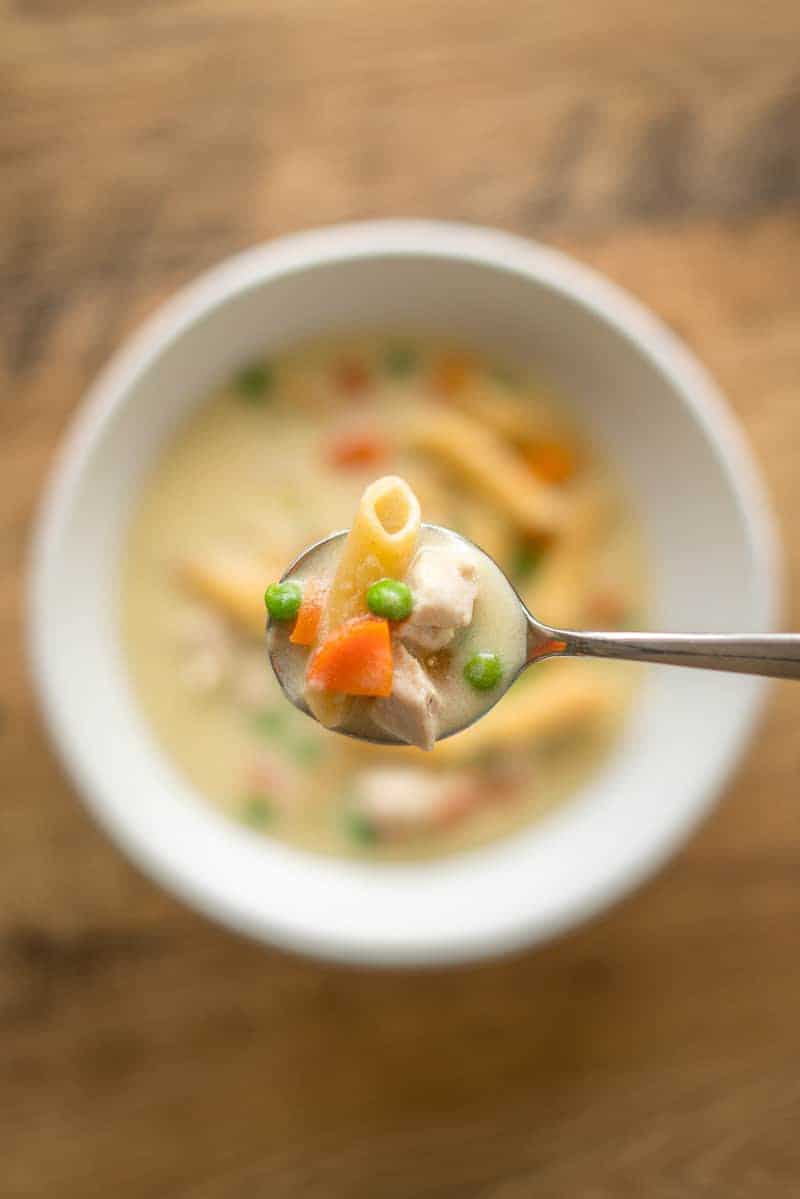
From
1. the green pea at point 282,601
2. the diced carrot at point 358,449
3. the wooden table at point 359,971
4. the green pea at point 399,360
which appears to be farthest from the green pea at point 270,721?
the green pea at point 282,601

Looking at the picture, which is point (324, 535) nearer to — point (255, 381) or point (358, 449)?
point (358, 449)

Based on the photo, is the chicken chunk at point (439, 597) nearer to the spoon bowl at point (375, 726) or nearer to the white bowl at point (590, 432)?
the spoon bowl at point (375, 726)

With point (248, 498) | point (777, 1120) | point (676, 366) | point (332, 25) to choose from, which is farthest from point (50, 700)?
point (777, 1120)

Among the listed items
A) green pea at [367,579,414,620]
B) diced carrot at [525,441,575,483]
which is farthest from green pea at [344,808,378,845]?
green pea at [367,579,414,620]

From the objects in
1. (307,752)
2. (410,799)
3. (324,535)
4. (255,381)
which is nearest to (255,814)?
(307,752)

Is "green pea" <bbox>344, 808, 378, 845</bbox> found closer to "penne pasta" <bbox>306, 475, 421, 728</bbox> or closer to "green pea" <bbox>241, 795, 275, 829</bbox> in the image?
"green pea" <bbox>241, 795, 275, 829</bbox>

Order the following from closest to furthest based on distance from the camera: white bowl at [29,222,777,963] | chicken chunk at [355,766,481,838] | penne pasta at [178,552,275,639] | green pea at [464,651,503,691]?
green pea at [464,651,503,691] → white bowl at [29,222,777,963] → penne pasta at [178,552,275,639] → chicken chunk at [355,766,481,838]
